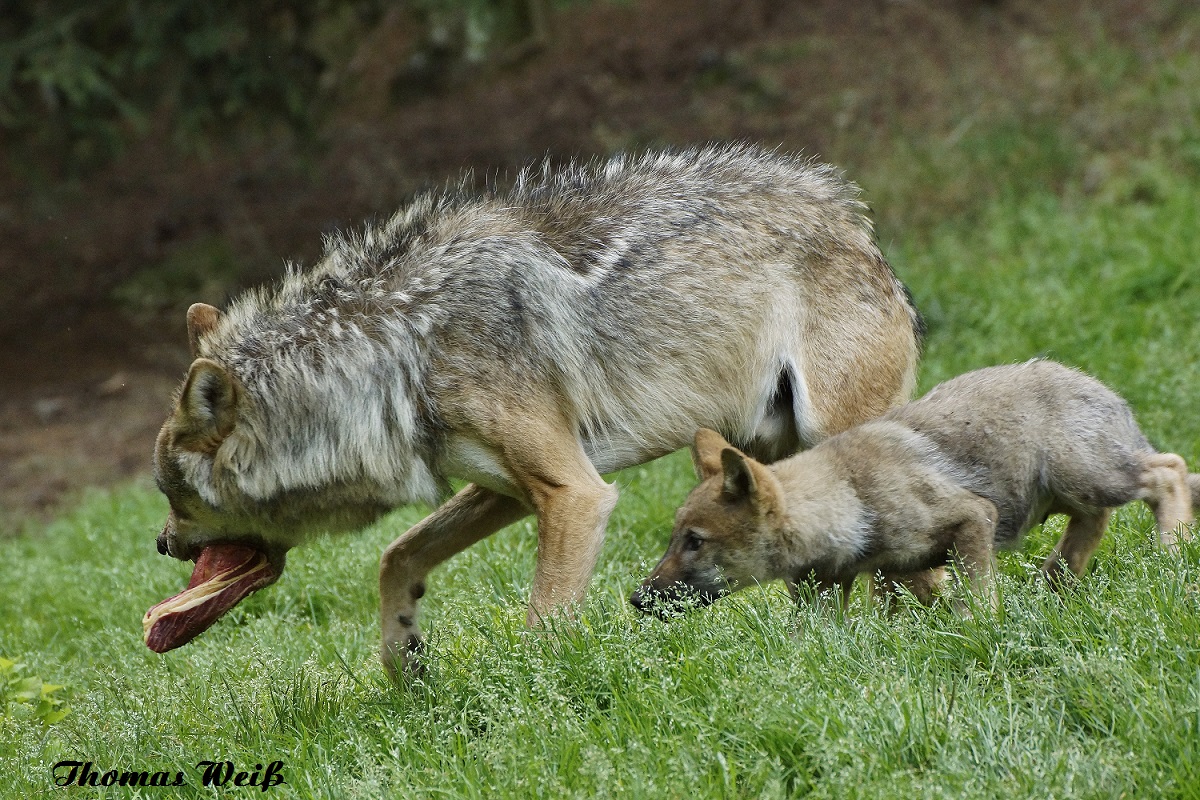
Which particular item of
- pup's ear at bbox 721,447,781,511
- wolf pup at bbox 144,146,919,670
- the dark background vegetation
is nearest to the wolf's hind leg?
wolf pup at bbox 144,146,919,670

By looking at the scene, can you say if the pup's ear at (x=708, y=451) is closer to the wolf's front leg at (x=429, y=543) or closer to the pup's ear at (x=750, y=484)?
the pup's ear at (x=750, y=484)

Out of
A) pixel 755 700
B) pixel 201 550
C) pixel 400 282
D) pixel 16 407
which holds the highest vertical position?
pixel 400 282

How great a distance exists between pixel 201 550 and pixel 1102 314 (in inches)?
251

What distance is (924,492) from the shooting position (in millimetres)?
4781

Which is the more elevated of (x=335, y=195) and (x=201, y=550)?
(x=201, y=550)

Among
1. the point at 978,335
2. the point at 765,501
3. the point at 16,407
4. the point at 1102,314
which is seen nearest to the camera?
the point at 765,501

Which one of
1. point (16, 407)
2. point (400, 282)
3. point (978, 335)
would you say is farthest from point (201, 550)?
point (16, 407)

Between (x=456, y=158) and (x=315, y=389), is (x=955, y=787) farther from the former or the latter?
(x=456, y=158)

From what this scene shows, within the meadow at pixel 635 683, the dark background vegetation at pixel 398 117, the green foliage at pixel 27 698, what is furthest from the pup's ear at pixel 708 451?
the dark background vegetation at pixel 398 117

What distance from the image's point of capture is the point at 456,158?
618 inches

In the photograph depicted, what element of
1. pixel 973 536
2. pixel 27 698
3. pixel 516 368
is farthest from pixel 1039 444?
pixel 27 698

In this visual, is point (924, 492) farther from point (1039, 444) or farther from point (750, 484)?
point (750, 484)

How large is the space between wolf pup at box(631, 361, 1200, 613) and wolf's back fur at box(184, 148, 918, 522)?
542mm

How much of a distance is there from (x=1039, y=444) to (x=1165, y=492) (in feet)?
1.83
